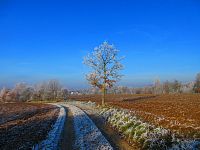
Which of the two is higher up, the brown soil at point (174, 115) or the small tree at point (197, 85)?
the small tree at point (197, 85)

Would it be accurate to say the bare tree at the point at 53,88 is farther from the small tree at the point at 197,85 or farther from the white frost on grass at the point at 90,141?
the white frost on grass at the point at 90,141

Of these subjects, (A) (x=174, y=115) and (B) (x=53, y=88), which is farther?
(B) (x=53, y=88)

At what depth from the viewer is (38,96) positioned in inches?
4924

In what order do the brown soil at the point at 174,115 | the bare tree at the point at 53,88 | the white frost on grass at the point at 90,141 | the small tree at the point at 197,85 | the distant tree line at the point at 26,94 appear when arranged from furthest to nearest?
1. the small tree at the point at 197,85
2. the bare tree at the point at 53,88
3. the distant tree line at the point at 26,94
4. the brown soil at the point at 174,115
5. the white frost on grass at the point at 90,141

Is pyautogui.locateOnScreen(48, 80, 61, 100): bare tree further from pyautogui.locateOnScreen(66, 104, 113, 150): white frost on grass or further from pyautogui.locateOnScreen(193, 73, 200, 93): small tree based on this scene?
pyautogui.locateOnScreen(66, 104, 113, 150): white frost on grass

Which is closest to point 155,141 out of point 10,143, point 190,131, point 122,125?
point 190,131

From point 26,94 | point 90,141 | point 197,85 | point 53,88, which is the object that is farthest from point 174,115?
point 197,85

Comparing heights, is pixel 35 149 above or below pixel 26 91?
below

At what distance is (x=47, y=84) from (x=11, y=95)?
24570 millimetres

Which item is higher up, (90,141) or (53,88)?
(53,88)

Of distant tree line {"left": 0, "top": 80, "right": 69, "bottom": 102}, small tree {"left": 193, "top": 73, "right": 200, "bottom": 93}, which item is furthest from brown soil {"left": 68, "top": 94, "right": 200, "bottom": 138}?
small tree {"left": 193, "top": 73, "right": 200, "bottom": 93}

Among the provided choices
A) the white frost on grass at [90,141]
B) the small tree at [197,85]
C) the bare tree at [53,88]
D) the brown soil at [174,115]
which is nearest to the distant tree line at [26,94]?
the bare tree at [53,88]

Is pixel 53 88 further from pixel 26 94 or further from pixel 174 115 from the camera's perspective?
pixel 174 115

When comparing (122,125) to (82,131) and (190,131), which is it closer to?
(82,131)
